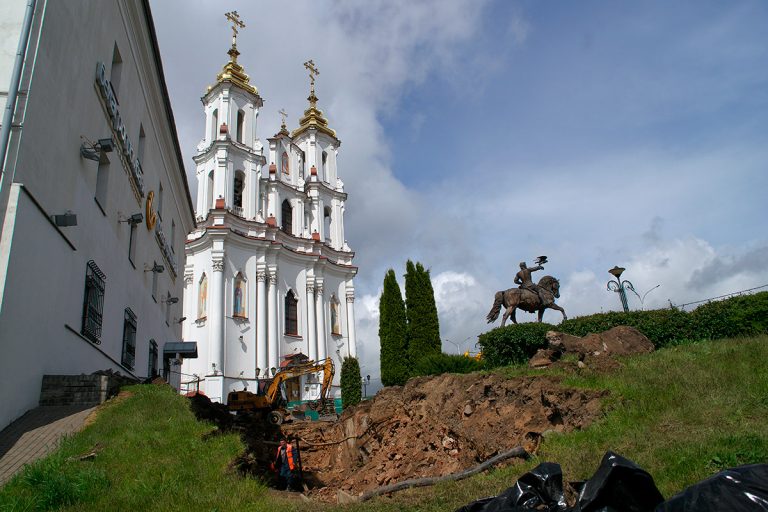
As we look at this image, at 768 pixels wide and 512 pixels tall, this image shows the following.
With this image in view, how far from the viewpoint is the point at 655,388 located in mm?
10617

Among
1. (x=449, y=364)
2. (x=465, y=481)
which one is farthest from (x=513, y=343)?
(x=465, y=481)

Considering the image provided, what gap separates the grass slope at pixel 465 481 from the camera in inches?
255

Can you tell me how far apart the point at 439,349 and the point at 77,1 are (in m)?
28.2

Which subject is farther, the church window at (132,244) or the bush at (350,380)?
the bush at (350,380)

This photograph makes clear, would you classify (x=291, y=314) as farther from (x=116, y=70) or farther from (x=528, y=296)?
(x=116, y=70)

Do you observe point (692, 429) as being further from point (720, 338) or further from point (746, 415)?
point (720, 338)

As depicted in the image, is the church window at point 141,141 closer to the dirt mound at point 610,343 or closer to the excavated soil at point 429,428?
the excavated soil at point 429,428

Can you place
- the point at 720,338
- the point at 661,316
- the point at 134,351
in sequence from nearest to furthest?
1. the point at 720,338
2. the point at 661,316
3. the point at 134,351

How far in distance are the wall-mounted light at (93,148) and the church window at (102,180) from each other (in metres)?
1.74

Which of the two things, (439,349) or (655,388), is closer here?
(655,388)

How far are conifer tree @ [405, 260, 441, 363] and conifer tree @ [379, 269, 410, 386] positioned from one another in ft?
1.78

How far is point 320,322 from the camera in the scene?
4128cm

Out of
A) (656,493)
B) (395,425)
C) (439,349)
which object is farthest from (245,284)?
(656,493)

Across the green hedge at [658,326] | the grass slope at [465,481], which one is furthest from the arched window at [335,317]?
the grass slope at [465,481]
